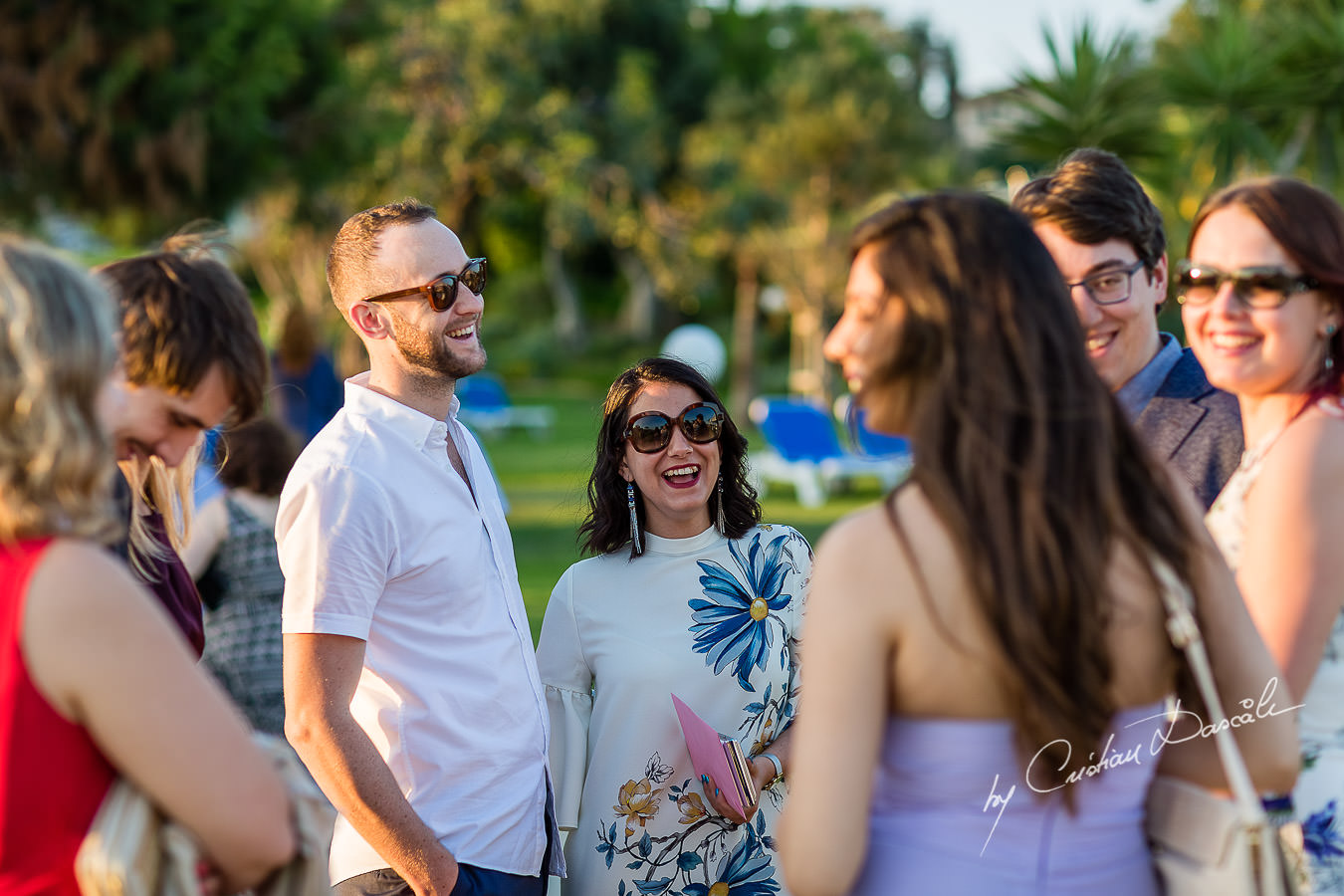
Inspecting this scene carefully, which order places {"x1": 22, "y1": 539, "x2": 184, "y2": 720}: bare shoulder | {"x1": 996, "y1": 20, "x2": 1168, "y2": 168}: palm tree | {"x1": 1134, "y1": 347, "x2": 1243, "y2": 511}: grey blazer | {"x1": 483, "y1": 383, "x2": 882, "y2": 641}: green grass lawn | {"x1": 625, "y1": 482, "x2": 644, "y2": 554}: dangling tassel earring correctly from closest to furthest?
1. {"x1": 22, "y1": 539, "x2": 184, "y2": 720}: bare shoulder
2. {"x1": 1134, "y1": 347, "x2": 1243, "y2": 511}: grey blazer
3. {"x1": 625, "y1": 482, "x2": 644, "y2": 554}: dangling tassel earring
4. {"x1": 483, "y1": 383, "x2": 882, "y2": 641}: green grass lawn
5. {"x1": 996, "y1": 20, "x2": 1168, "y2": 168}: palm tree

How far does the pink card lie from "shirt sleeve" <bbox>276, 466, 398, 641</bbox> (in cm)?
76

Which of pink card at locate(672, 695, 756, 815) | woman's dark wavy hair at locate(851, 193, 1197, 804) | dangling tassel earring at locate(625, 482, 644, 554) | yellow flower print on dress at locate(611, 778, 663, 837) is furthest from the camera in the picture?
dangling tassel earring at locate(625, 482, 644, 554)

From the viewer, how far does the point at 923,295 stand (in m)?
1.63

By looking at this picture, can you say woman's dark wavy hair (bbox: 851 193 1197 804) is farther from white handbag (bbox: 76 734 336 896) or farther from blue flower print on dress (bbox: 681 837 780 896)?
blue flower print on dress (bbox: 681 837 780 896)

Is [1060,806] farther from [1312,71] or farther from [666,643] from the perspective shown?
[1312,71]

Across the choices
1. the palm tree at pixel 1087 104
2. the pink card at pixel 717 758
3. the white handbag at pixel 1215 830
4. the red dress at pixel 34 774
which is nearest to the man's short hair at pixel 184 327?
the red dress at pixel 34 774

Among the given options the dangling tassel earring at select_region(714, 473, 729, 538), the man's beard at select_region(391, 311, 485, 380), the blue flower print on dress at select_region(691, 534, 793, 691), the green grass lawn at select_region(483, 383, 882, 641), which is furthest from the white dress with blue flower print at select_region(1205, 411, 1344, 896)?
the green grass lawn at select_region(483, 383, 882, 641)

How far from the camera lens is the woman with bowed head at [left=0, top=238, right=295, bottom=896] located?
1.42m

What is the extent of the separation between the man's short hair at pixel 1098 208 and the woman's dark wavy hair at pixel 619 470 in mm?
981

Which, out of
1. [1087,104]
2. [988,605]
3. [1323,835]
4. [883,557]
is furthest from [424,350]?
[1087,104]

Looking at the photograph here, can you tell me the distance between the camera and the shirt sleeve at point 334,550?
250cm

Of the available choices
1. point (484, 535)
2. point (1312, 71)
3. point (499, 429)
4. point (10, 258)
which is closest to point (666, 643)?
point (484, 535)

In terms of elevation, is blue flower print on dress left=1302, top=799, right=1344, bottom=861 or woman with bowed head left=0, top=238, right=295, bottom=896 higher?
woman with bowed head left=0, top=238, right=295, bottom=896

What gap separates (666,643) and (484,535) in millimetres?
528
